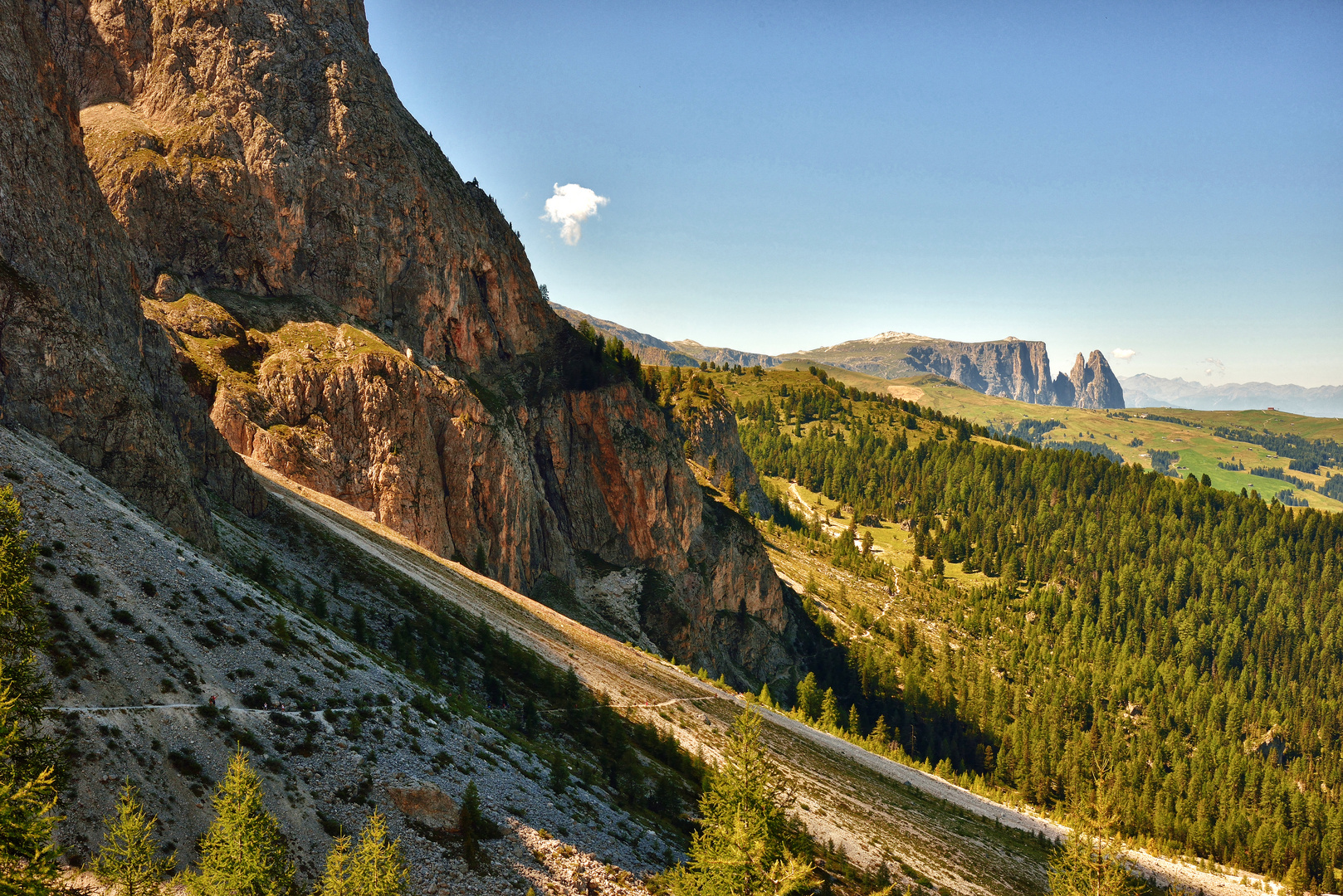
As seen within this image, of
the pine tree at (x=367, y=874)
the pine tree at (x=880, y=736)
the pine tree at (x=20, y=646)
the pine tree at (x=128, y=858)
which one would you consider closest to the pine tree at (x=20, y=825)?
the pine tree at (x=20, y=646)

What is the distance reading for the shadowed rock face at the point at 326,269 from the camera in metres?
81.8

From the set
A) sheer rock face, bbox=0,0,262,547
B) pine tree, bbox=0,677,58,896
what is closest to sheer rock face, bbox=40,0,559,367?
sheer rock face, bbox=0,0,262,547

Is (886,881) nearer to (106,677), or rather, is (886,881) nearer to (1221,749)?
(106,677)

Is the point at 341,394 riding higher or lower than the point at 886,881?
higher

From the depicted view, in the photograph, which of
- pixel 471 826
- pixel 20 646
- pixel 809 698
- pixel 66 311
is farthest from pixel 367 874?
pixel 809 698

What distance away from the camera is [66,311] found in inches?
1860

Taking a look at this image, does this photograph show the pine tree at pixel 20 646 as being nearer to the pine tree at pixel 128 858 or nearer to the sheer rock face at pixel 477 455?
the pine tree at pixel 128 858

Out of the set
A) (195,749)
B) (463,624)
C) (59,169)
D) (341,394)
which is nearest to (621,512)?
(341,394)

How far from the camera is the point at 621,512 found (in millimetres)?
132750

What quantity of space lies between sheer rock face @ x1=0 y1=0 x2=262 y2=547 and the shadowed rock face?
67.6 ft

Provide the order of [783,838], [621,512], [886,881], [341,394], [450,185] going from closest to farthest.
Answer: [783,838]
[886,881]
[341,394]
[450,185]
[621,512]

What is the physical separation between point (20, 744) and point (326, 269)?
3297 inches

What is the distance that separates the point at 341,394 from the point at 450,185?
45.7m

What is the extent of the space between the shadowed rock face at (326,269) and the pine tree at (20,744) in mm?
53866
